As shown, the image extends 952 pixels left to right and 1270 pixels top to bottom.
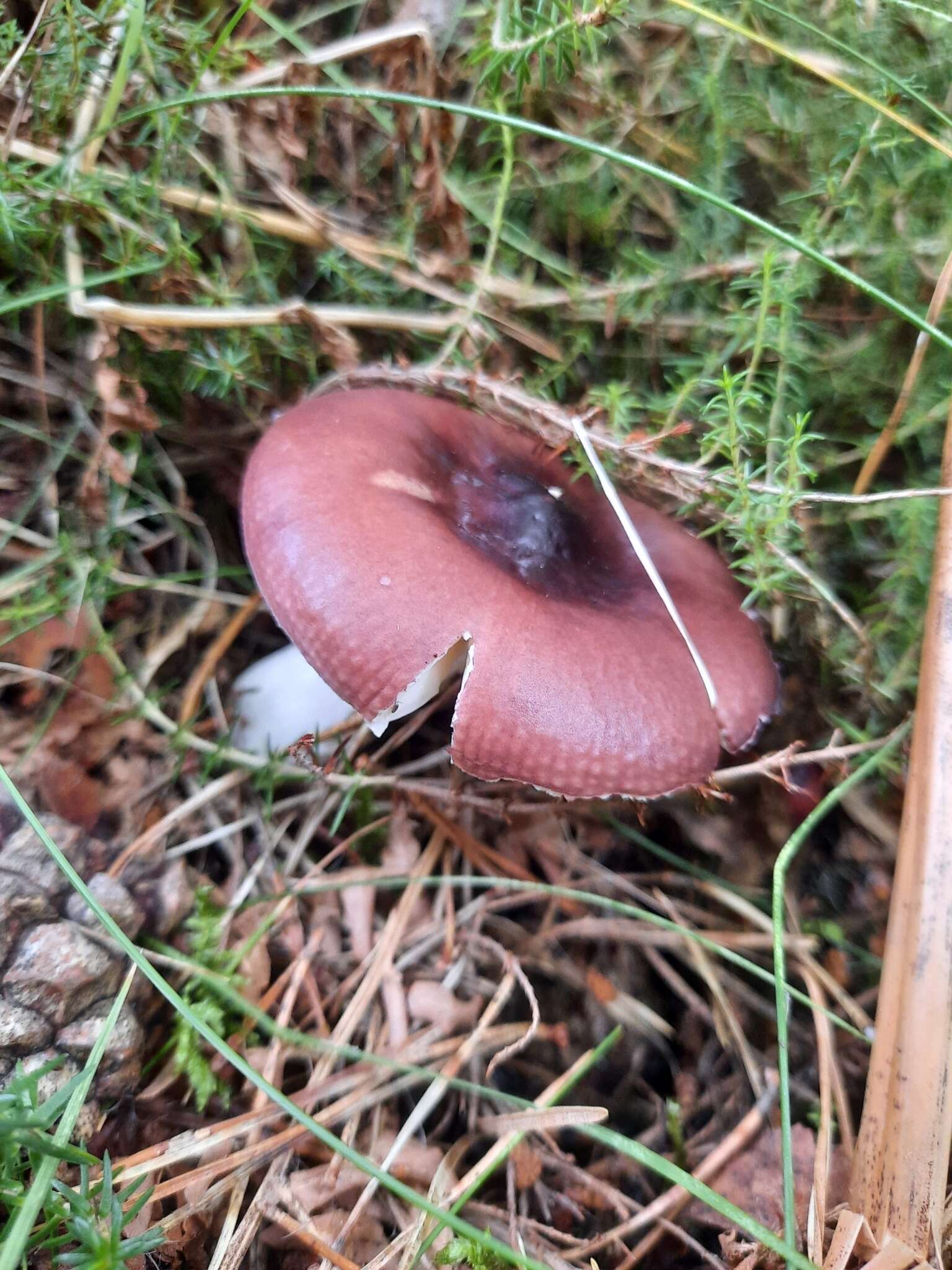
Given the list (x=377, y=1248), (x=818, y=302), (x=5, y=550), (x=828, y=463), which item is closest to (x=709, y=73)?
(x=818, y=302)

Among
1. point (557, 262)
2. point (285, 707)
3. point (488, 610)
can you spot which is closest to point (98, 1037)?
point (285, 707)

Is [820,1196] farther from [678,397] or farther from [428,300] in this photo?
[428,300]

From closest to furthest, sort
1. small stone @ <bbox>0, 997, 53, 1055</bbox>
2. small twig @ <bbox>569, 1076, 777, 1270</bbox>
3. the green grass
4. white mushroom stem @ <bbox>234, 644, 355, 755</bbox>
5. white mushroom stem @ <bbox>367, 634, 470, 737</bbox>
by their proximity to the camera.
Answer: small stone @ <bbox>0, 997, 53, 1055</bbox> → white mushroom stem @ <bbox>367, 634, 470, 737</bbox> → small twig @ <bbox>569, 1076, 777, 1270</bbox> → the green grass → white mushroom stem @ <bbox>234, 644, 355, 755</bbox>

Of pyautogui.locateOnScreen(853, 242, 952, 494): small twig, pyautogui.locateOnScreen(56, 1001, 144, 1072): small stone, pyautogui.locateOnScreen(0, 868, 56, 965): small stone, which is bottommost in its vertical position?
pyautogui.locateOnScreen(56, 1001, 144, 1072): small stone

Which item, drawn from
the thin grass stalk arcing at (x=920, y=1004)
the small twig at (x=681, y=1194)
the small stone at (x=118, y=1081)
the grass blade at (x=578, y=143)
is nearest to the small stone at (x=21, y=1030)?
the small stone at (x=118, y=1081)

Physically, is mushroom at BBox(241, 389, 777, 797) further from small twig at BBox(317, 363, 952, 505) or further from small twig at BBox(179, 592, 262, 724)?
small twig at BBox(179, 592, 262, 724)

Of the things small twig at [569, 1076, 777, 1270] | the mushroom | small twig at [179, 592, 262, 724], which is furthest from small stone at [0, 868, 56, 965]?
small twig at [569, 1076, 777, 1270]
